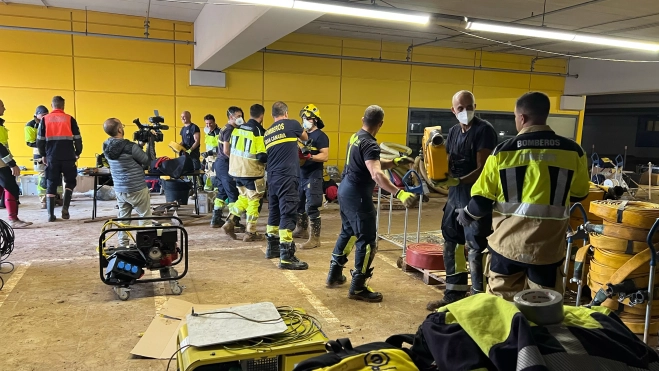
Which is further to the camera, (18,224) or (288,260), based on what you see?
(18,224)

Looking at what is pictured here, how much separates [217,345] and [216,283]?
251 cm

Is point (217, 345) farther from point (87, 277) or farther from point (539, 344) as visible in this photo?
point (87, 277)

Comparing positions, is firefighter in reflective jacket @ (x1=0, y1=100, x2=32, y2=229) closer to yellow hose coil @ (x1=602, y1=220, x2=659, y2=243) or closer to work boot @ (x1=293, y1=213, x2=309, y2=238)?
work boot @ (x1=293, y1=213, x2=309, y2=238)

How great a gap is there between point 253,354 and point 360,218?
6.57ft

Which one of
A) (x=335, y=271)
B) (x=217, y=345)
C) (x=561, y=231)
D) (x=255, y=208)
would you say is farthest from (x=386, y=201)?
(x=217, y=345)

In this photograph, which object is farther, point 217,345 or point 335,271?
point 335,271

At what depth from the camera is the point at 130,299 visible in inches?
157

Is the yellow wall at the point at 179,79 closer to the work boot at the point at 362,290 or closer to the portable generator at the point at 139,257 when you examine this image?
the portable generator at the point at 139,257

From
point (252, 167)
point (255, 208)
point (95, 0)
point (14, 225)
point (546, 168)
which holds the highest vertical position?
point (95, 0)

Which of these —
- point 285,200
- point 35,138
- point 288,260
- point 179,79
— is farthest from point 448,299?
point 179,79

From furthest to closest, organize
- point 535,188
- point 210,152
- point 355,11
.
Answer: point 210,152
point 355,11
point 535,188

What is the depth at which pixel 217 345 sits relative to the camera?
2.04 meters

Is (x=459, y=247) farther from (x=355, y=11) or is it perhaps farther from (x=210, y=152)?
(x=210, y=152)

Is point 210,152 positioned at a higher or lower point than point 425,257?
higher
